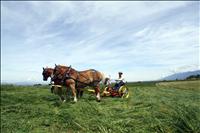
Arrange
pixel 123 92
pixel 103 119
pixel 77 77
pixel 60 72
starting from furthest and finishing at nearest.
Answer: pixel 123 92
pixel 77 77
pixel 60 72
pixel 103 119

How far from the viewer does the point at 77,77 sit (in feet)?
46.7

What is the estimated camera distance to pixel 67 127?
8.60 meters

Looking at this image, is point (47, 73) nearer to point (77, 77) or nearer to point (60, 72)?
point (60, 72)

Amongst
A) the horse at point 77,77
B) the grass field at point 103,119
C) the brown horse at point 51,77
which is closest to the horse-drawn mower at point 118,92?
the horse at point 77,77

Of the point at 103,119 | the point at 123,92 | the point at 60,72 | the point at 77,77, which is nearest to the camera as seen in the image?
the point at 103,119

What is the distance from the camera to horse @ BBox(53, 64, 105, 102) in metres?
14.0

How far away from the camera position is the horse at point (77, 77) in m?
14.0

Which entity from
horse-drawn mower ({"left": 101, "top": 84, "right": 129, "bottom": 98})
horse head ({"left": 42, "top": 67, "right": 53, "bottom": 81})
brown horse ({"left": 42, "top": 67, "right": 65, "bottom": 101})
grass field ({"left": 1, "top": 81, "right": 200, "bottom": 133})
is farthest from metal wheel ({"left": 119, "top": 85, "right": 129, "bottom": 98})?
horse head ({"left": 42, "top": 67, "right": 53, "bottom": 81})

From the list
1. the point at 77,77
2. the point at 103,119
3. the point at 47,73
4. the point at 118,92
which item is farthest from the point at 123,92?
the point at 103,119

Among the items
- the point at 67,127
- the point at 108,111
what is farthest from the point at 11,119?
the point at 108,111

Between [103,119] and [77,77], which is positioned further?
[77,77]

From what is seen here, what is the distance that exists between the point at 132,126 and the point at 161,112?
3.31 ft

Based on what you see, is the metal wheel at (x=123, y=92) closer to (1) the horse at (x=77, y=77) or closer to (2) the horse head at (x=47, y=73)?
(1) the horse at (x=77, y=77)

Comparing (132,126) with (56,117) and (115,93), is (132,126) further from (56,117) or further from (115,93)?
(115,93)
